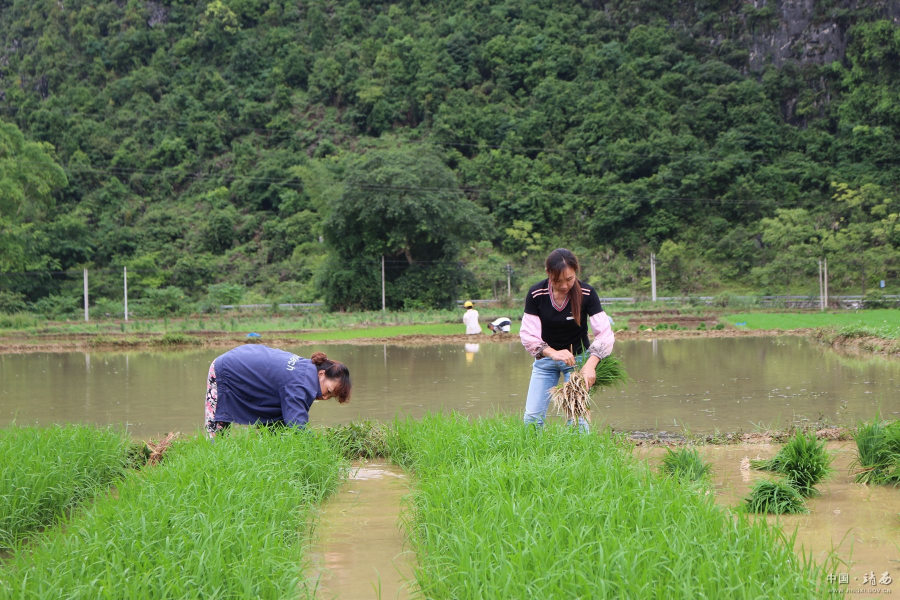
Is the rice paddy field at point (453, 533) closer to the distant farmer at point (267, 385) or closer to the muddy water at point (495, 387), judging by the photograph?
the distant farmer at point (267, 385)

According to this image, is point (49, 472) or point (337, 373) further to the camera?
point (337, 373)

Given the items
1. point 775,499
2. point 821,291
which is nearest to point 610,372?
point 775,499

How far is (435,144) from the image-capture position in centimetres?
5741

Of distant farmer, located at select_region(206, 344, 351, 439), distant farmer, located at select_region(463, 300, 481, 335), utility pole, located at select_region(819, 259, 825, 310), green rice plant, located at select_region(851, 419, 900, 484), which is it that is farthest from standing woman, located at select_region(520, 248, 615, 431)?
utility pole, located at select_region(819, 259, 825, 310)

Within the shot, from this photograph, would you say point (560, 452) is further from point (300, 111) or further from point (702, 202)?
point (300, 111)

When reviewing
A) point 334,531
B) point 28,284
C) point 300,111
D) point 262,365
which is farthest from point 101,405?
point 300,111

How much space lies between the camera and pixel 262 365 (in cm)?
519

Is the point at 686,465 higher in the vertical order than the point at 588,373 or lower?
lower

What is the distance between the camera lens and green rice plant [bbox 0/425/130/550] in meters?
4.35

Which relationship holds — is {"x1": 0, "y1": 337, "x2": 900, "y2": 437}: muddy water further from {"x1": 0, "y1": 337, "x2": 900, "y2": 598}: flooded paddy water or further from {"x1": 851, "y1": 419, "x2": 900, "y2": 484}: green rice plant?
{"x1": 851, "y1": 419, "x2": 900, "y2": 484}: green rice plant

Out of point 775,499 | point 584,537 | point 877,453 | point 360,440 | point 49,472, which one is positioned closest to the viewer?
point 584,537

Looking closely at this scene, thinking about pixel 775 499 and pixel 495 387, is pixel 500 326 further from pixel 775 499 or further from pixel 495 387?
pixel 775 499

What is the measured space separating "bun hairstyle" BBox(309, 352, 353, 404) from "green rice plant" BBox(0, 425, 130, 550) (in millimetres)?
1402

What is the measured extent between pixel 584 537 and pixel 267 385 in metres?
2.75
